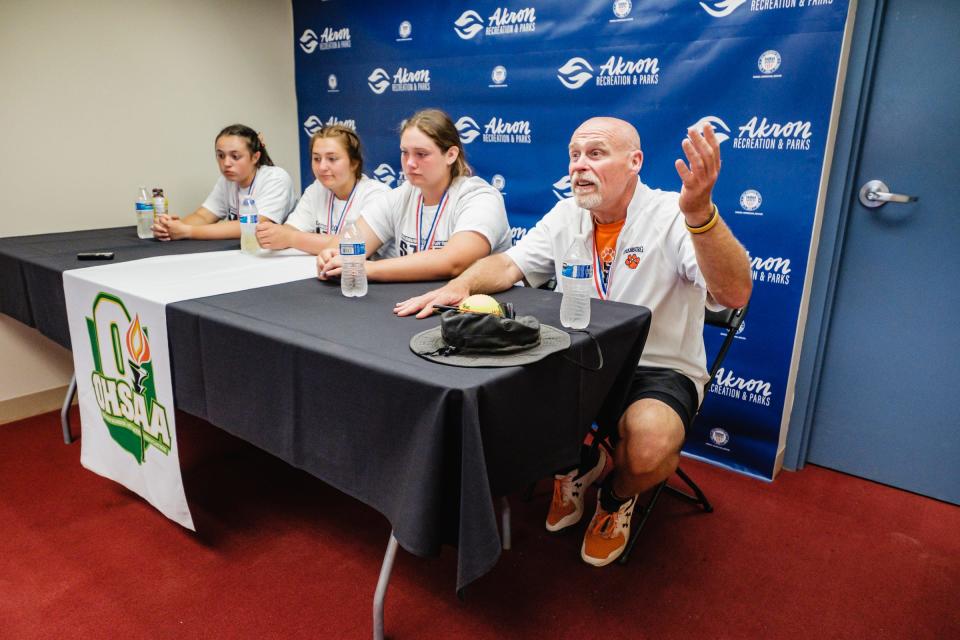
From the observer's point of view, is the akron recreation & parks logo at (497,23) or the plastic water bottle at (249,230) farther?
the akron recreation & parks logo at (497,23)

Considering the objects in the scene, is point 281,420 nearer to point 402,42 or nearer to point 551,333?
point 551,333

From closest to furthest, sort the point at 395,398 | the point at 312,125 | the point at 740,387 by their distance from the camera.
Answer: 1. the point at 395,398
2. the point at 740,387
3. the point at 312,125

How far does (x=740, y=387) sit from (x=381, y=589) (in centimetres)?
162

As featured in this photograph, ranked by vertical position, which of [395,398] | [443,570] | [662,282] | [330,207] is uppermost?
[330,207]

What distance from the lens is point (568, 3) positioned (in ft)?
8.21

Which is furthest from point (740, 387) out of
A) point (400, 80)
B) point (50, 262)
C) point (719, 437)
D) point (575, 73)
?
point (50, 262)

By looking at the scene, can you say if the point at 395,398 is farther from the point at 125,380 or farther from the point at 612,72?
the point at 612,72

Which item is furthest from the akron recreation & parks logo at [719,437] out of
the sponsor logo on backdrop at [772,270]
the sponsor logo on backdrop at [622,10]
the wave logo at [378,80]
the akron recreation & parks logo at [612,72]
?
the wave logo at [378,80]

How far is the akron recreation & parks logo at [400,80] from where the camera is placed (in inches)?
122

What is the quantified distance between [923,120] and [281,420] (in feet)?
6.98

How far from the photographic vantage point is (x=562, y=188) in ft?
8.78

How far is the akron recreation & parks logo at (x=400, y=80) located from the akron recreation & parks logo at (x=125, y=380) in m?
1.94

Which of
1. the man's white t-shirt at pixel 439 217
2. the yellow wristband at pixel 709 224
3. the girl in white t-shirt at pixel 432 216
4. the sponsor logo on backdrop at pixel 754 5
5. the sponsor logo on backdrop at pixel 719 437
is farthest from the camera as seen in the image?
the sponsor logo on backdrop at pixel 719 437

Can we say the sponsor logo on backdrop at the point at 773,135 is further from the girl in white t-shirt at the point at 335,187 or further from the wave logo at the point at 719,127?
the girl in white t-shirt at the point at 335,187
